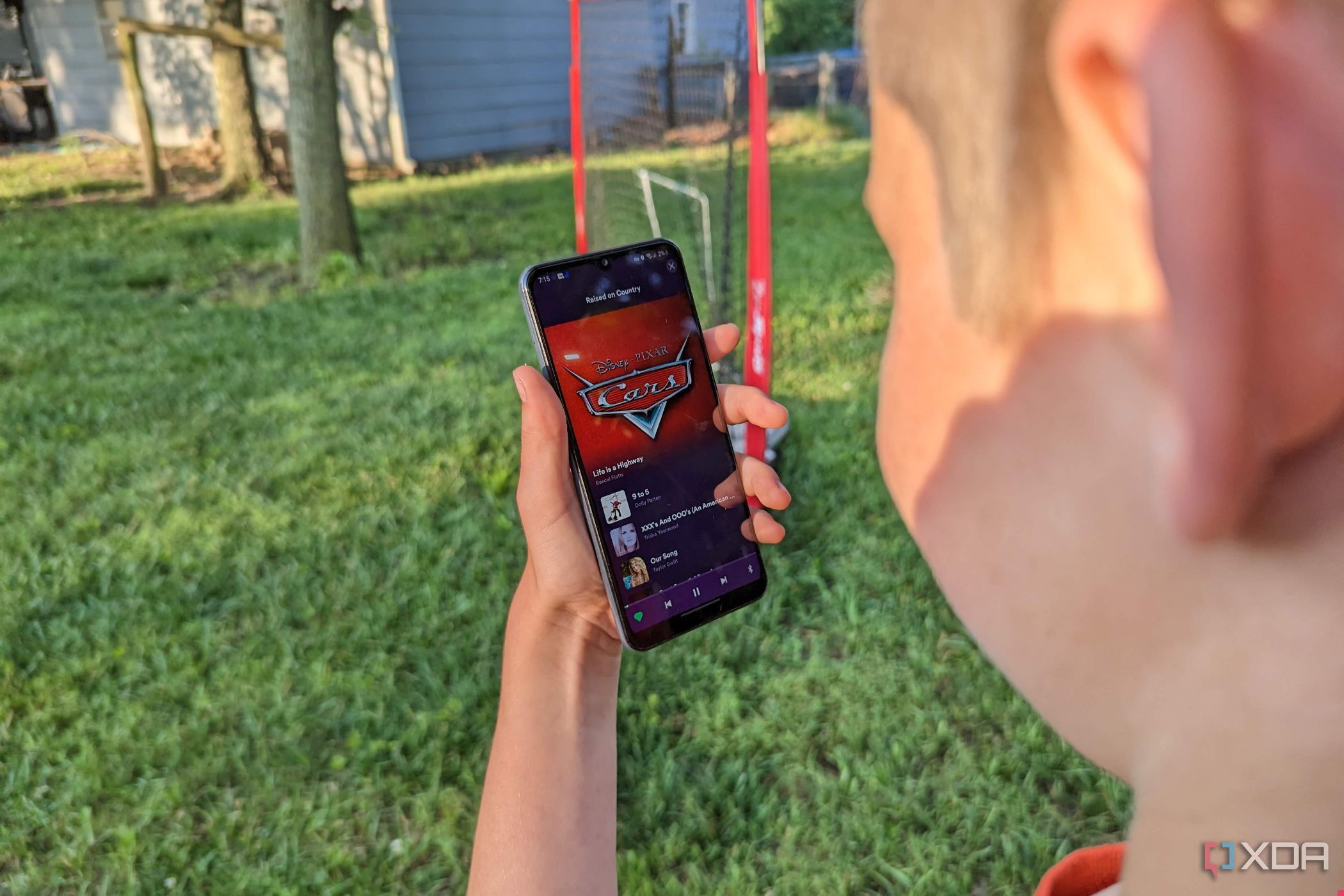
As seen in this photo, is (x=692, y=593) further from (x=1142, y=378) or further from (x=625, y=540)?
(x=1142, y=378)

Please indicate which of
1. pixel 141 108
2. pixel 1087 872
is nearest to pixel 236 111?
pixel 141 108

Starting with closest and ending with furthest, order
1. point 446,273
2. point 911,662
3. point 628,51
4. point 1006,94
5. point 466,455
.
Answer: point 1006,94 → point 911,662 → point 466,455 → point 628,51 → point 446,273

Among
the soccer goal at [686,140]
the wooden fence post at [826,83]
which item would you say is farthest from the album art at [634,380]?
the wooden fence post at [826,83]

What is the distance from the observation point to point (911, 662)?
3.26 meters

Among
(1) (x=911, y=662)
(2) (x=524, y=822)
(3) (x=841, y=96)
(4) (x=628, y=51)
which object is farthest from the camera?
(3) (x=841, y=96)

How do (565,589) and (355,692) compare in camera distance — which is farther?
(355,692)

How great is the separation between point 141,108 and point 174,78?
4830 mm

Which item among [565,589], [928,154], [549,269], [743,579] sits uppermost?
[928,154]

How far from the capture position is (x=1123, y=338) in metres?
0.50

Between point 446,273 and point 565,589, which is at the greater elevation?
→ point 565,589

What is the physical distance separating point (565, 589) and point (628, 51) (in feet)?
13.6

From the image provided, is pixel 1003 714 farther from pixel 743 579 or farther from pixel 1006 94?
pixel 1006 94

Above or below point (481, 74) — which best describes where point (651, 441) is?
above

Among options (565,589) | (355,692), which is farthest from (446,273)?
(565,589)
